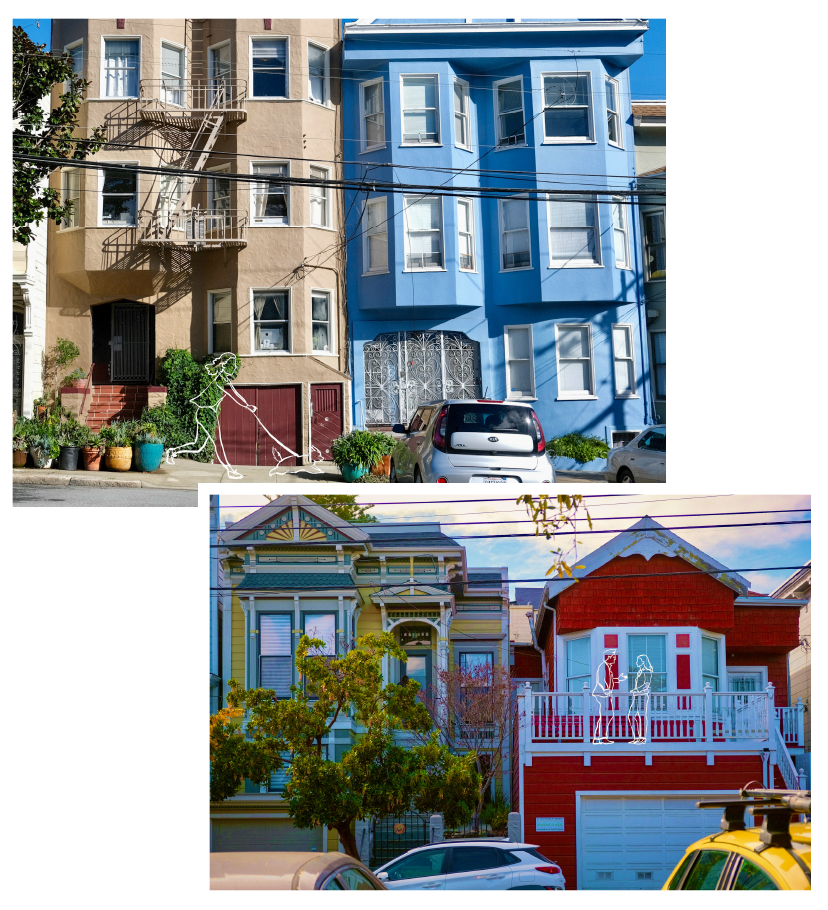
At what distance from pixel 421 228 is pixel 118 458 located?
6699mm

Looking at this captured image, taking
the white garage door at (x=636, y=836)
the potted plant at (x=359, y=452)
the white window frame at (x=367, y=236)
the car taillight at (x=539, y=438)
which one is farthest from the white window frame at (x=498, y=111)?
the white garage door at (x=636, y=836)

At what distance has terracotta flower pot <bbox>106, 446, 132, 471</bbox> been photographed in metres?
18.2

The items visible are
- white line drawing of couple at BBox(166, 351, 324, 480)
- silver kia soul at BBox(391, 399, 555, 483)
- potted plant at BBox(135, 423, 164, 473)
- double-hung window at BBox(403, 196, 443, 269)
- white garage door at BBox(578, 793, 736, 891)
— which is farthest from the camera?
double-hung window at BBox(403, 196, 443, 269)

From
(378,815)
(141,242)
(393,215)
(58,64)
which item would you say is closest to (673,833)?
(378,815)

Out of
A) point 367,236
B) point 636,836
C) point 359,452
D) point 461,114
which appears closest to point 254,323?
point 367,236

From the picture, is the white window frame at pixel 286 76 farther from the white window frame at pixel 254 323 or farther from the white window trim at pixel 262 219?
the white window frame at pixel 254 323

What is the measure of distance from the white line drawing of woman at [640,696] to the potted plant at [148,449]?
9943 mm

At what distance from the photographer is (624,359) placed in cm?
2009

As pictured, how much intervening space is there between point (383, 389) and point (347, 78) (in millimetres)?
5727

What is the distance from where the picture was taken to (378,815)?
36.1ft

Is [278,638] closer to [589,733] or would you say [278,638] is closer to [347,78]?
[589,733]

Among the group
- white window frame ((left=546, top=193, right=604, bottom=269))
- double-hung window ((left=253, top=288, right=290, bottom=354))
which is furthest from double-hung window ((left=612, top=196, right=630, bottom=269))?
double-hung window ((left=253, top=288, right=290, bottom=354))

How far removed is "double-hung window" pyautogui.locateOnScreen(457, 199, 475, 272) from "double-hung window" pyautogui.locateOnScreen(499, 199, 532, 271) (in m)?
0.56

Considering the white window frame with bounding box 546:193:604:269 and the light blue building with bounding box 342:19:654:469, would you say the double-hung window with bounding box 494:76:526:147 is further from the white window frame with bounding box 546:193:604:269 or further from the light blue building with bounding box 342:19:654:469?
the white window frame with bounding box 546:193:604:269
